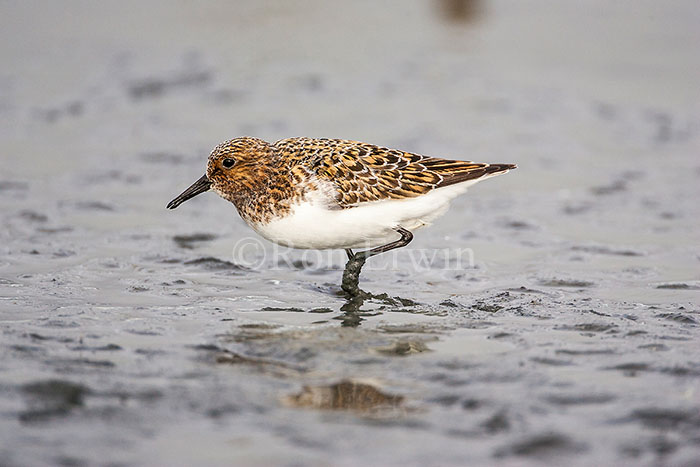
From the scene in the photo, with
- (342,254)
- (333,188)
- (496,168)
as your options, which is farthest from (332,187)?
(342,254)

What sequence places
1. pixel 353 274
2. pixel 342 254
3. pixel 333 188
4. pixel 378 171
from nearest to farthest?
pixel 333 188 → pixel 378 171 → pixel 353 274 → pixel 342 254

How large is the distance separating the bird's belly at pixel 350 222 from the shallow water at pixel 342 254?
576 mm

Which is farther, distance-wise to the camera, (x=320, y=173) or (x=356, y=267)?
(x=356, y=267)

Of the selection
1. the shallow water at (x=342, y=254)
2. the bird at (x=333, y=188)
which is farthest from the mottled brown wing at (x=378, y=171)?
the shallow water at (x=342, y=254)

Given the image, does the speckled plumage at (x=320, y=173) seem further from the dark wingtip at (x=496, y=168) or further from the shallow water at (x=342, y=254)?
the shallow water at (x=342, y=254)

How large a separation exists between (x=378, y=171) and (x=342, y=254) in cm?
201

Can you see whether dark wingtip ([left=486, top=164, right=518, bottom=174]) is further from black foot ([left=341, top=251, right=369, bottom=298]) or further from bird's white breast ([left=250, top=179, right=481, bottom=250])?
black foot ([left=341, top=251, right=369, bottom=298])

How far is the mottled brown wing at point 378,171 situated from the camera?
7.98 m

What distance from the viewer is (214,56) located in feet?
55.6

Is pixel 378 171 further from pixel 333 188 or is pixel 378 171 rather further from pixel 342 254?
pixel 342 254

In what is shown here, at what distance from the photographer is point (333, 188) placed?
26.0ft

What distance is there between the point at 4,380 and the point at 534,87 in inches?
457

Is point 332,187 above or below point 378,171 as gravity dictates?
below

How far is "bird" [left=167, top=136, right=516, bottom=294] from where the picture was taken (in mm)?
7910
